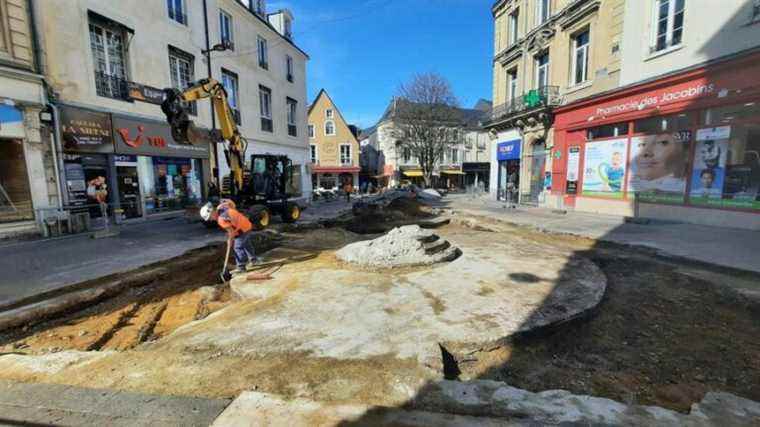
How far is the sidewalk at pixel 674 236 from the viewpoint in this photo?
20.8ft

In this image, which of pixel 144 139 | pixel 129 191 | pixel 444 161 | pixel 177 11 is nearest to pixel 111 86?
pixel 144 139

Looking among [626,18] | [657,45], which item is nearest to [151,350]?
[657,45]

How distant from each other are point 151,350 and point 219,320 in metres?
0.80

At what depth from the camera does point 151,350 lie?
3303 mm

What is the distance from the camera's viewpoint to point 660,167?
10.8 m

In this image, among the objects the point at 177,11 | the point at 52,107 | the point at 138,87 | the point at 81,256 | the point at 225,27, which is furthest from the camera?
the point at 225,27

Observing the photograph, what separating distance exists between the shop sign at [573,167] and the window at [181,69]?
16.9 meters

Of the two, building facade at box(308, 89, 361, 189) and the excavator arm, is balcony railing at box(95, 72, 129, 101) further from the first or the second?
building facade at box(308, 89, 361, 189)

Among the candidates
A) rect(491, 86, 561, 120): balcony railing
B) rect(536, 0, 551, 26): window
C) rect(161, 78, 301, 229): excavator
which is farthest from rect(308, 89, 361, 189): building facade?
rect(161, 78, 301, 229): excavator

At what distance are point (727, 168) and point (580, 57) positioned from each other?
312 inches

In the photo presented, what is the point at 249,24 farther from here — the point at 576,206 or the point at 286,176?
the point at 576,206

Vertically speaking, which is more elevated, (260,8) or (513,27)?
(260,8)

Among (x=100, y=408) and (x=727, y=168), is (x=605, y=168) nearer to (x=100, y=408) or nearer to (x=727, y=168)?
(x=727, y=168)

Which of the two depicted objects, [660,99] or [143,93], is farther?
[143,93]
